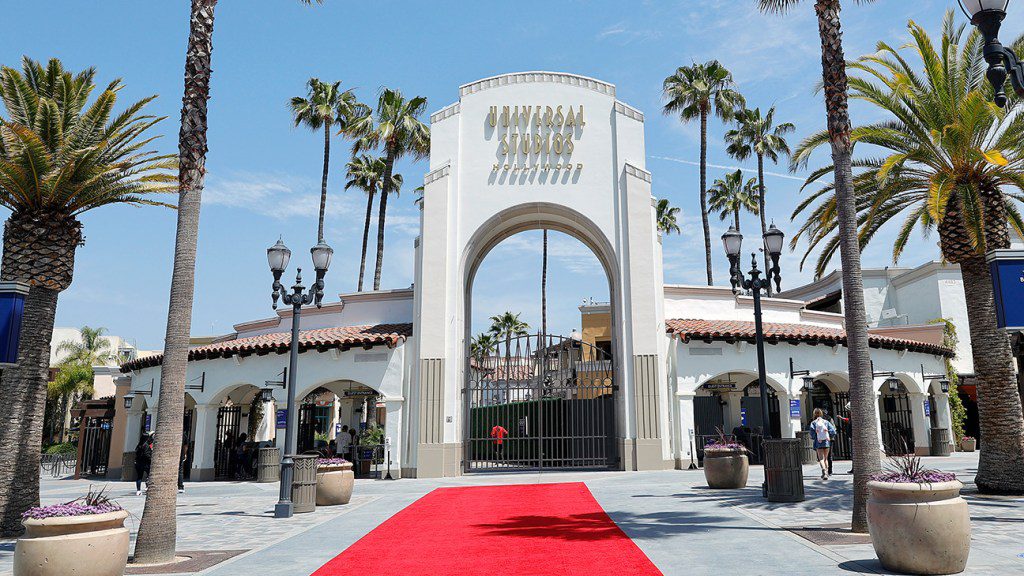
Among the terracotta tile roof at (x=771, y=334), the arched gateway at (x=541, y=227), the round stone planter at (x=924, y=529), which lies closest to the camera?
the round stone planter at (x=924, y=529)

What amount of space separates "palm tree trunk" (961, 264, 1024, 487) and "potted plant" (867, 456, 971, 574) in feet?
25.8

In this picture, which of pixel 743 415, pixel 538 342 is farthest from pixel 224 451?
pixel 743 415

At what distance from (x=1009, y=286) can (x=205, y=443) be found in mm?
23186

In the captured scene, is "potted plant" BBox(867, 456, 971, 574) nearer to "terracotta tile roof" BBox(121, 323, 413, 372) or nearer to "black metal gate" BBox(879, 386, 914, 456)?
"terracotta tile roof" BBox(121, 323, 413, 372)

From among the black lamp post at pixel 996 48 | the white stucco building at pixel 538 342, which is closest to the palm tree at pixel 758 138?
the white stucco building at pixel 538 342

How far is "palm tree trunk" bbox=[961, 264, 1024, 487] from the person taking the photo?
526 inches

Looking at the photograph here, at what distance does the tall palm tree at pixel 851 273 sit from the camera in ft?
31.7

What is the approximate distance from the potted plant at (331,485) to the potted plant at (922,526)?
10.9m

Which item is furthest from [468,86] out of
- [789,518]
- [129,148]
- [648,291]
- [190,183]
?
[789,518]

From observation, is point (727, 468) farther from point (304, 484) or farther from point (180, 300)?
point (180, 300)

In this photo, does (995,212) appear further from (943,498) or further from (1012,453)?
(943,498)

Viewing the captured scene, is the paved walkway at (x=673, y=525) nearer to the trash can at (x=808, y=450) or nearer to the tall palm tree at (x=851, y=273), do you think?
the tall palm tree at (x=851, y=273)

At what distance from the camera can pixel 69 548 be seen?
22.9 feet

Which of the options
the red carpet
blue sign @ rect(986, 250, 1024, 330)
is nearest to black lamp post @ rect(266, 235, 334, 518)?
the red carpet
